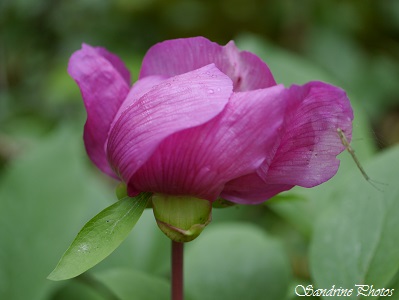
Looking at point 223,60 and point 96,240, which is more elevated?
point 223,60

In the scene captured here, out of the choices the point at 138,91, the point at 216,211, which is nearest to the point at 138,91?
the point at 138,91

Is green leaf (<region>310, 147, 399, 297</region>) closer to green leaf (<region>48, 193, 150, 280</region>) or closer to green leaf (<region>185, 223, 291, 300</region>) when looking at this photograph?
green leaf (<region>185, 223, 291, 300</region>)

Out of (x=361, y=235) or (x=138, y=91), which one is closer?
(x=138, y=91)

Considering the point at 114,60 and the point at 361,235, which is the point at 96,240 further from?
the point at 361,235

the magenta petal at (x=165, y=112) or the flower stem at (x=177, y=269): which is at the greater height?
the magenta petal at (x=165, y=112)

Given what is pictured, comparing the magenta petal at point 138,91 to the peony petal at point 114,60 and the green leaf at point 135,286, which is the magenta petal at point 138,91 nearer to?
the peony petal at point 114,60

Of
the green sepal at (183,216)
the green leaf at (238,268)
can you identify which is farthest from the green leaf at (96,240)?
the green leaf at (238,268)
